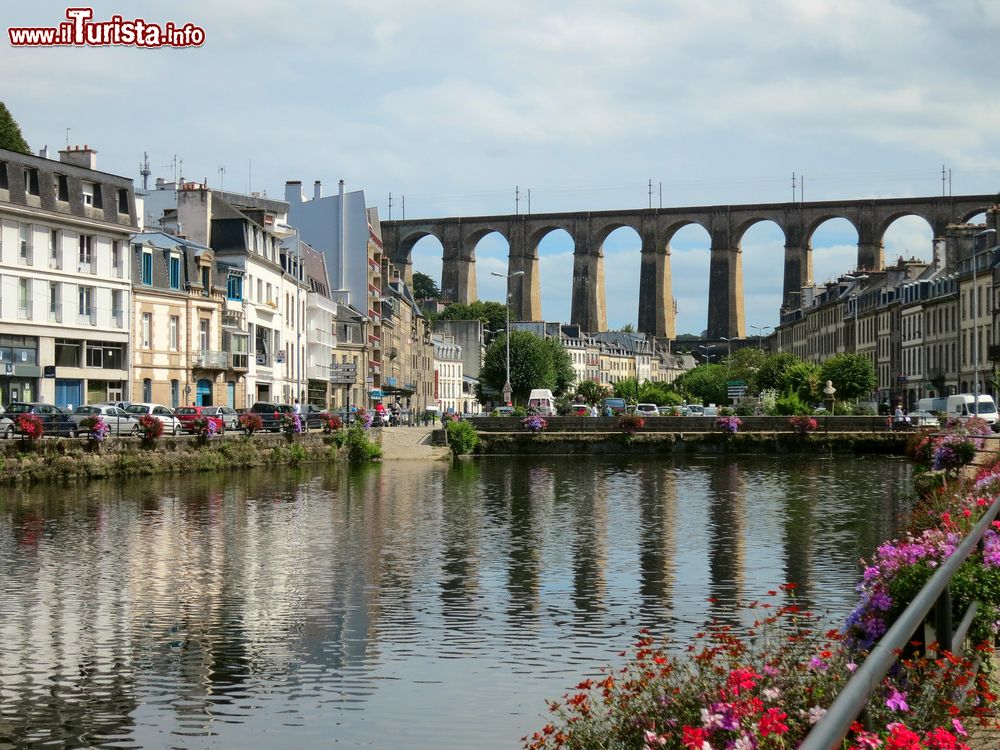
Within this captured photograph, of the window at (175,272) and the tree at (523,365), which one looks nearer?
the window at (175,272)

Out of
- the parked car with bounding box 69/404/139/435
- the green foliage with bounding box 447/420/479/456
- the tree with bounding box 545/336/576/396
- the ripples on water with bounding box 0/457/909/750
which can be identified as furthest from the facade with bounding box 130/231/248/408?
the tree with bounding box 545/336/576/396

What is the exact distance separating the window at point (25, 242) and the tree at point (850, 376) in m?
55.7

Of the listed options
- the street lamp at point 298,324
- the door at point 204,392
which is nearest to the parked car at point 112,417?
the door at point 204,392

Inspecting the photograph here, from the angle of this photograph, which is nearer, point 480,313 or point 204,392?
point 204,392

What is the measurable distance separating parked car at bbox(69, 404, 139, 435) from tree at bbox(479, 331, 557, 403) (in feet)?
238

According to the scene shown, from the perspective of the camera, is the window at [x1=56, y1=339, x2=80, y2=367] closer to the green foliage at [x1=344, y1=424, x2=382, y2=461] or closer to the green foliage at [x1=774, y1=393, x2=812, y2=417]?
the green foliage at [x1=344, y1=424, x2=382, y2=461]

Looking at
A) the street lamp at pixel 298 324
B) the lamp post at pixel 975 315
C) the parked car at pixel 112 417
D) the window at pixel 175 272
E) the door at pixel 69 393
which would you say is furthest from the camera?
the lamp post at pixel 975 315

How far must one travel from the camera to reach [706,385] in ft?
470

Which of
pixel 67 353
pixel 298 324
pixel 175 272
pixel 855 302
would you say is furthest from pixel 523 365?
pixel 67 353

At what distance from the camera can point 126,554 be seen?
22656 mm

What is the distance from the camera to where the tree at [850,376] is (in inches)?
3529

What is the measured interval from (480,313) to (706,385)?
3464 centimetres

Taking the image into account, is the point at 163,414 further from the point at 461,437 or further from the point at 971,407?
the point at 971,407

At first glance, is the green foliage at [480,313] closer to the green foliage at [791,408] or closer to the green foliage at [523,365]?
the green foliage at [523,365]
